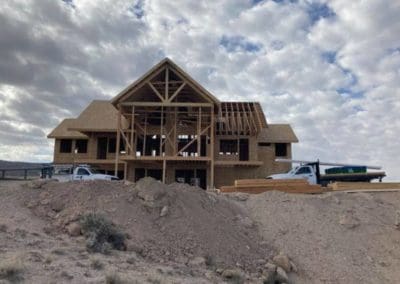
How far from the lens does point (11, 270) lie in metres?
7.87

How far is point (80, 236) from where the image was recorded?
12.2m

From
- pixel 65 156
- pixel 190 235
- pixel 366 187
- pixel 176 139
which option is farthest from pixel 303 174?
pixel 65 156

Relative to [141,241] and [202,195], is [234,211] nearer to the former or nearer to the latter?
[202,195]

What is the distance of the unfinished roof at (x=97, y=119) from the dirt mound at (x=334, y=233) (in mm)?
15782

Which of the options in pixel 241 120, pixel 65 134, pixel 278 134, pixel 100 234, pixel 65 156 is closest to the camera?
pixel 100 234

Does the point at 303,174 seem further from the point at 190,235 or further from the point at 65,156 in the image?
the point at 65,156

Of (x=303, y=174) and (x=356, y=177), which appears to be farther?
(x=356, y=177)

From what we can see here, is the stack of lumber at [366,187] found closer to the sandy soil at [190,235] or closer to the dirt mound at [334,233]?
Answer: the dirt mound at [334,233]

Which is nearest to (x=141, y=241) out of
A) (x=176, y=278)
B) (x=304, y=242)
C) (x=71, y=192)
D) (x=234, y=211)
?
(x=176, y=278)

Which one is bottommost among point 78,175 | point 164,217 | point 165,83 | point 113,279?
point 113,279

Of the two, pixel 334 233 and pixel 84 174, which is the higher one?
pixel 84 174

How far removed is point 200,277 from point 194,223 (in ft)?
12.3

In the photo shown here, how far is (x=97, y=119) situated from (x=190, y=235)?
20.5 m

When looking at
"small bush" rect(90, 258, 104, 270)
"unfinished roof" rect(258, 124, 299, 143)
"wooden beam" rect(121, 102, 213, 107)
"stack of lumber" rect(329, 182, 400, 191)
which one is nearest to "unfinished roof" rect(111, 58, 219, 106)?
"wooden beam" rect(121, 102, 213, 107)
